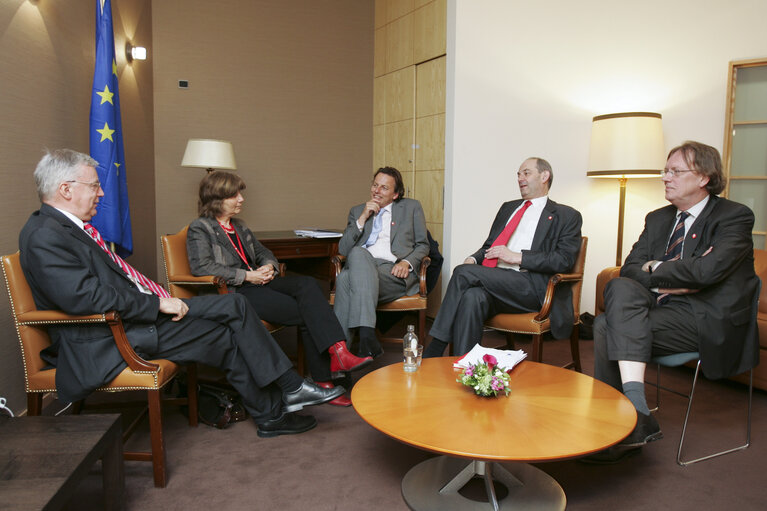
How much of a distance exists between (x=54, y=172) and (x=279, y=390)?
1.37 m

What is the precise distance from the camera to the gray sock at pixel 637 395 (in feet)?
7.55

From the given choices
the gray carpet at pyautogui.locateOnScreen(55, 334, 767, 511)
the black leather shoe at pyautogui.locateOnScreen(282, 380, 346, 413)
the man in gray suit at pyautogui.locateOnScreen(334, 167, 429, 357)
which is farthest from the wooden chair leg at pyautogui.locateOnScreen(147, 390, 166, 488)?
the man in gray suit at pyautogui.locateOnScreen(334, 167, 429, 357)

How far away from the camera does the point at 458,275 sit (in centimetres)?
341

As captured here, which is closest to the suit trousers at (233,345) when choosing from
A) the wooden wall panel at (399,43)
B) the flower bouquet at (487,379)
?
the flower bouquet at (487,379)

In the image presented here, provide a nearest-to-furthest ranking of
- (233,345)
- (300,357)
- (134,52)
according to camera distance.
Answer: (233,345)
(300,357)
(134,52)

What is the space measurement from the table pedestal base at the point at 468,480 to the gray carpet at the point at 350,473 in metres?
0.06

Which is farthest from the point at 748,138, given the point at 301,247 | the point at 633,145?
the point at 301,247

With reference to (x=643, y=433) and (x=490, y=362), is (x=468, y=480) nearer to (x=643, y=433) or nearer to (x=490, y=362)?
(x=490, y=362)

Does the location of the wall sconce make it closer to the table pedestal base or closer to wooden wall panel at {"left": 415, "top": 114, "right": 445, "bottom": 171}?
wooden wall panel at {"left": 415, "top": 114, "right": 445, "bottom": 171}

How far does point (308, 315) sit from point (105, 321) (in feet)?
3.93

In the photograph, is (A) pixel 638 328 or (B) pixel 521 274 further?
(B) pixel 521 274

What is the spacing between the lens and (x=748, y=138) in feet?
12.8

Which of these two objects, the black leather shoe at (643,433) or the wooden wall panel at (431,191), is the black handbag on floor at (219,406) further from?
the wooden wall panel at (431,191)

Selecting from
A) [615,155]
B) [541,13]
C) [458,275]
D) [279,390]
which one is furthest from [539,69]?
[279,390]
